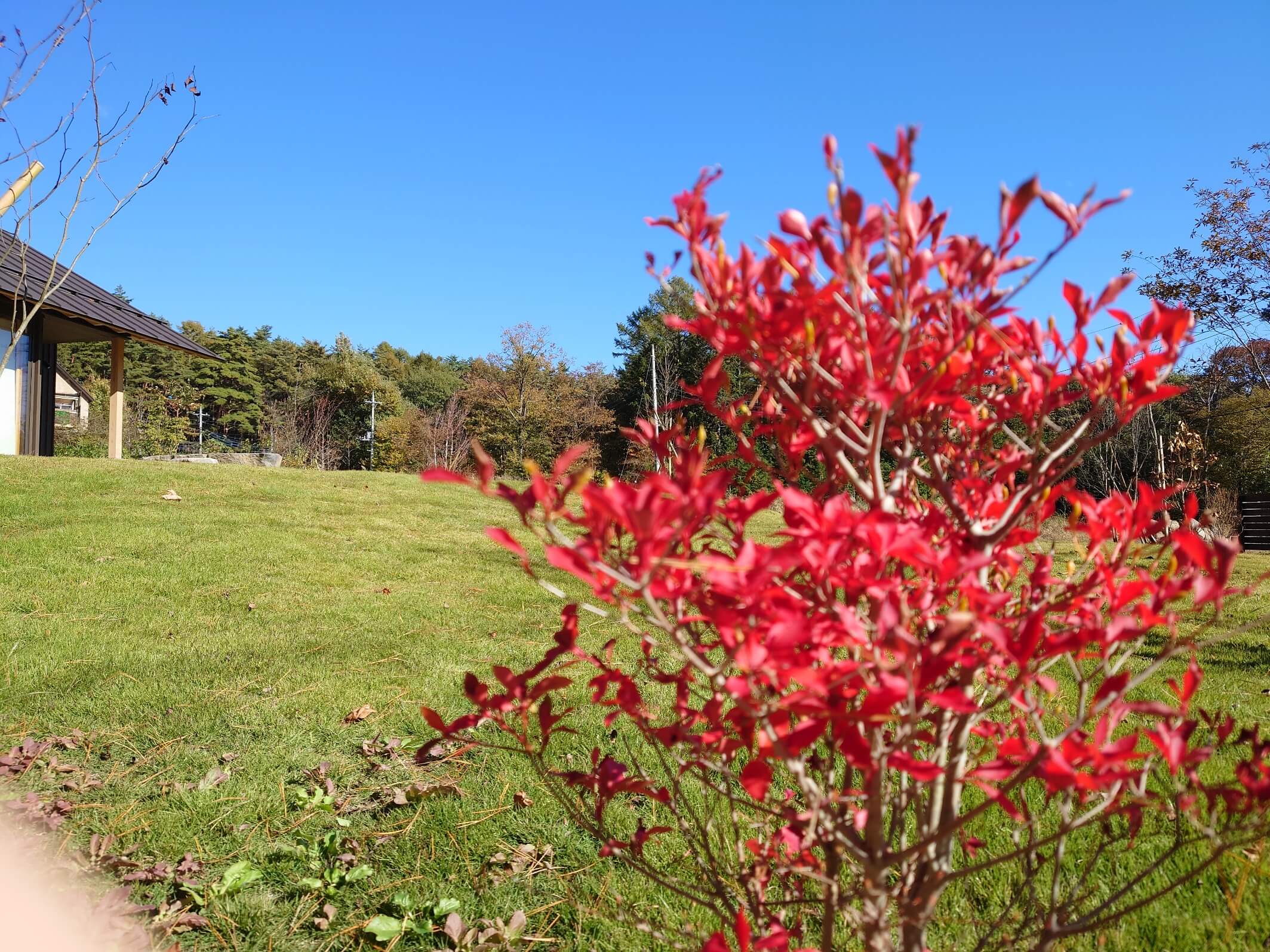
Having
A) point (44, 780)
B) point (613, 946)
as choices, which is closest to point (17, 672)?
point (44, 780)

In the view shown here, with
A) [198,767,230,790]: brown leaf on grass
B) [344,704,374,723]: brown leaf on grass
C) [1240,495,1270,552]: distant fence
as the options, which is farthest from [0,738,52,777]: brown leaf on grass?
[1240,495,1270,552]: distant fence

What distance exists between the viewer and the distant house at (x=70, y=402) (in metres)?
21.2

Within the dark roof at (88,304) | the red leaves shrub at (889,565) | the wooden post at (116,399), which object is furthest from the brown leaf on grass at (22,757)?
the wooden post at (116,399)

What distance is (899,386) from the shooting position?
106 centimetres

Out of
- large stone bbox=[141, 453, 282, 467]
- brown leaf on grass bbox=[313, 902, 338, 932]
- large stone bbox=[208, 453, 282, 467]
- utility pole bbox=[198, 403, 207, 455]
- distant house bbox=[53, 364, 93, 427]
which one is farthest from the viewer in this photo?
utility pole bbox=[198, 403, 207, 455]

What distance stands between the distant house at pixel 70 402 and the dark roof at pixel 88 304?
408 inches

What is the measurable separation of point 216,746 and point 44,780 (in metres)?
0.48

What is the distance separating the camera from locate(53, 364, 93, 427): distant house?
2119cm

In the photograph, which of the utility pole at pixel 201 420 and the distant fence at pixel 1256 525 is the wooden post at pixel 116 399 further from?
the utility pole at pixel 201 420

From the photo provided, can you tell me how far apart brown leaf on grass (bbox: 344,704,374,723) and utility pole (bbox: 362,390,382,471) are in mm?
29574

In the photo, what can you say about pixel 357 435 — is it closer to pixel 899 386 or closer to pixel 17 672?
pixel 17 672

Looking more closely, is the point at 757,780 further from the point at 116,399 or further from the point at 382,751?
the point at 116,399

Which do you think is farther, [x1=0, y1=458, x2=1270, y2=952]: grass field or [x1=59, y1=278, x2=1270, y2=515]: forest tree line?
[x1=59, y1=278, x2=1270, y2=515]: forest tree line

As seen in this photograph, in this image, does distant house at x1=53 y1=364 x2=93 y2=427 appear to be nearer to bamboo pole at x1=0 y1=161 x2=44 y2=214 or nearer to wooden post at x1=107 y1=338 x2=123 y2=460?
wooden post at x1=107 y1=338 x2=123 y2=460
